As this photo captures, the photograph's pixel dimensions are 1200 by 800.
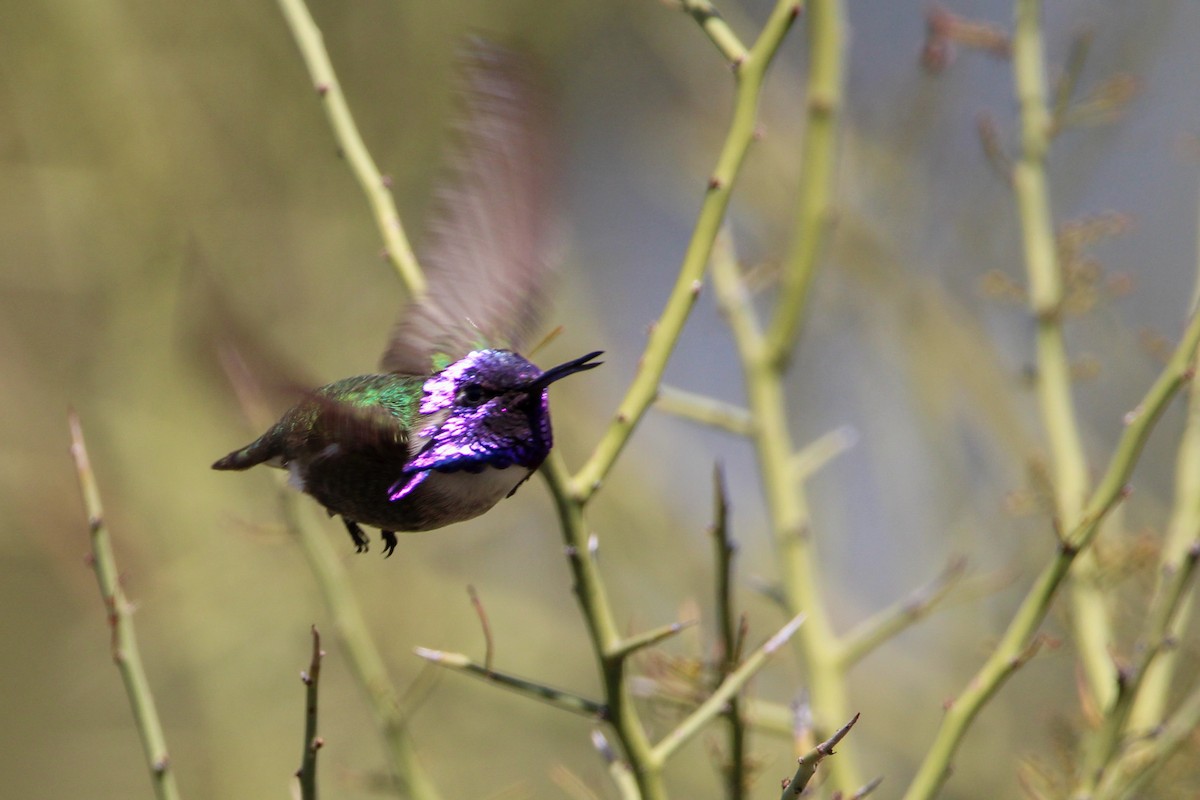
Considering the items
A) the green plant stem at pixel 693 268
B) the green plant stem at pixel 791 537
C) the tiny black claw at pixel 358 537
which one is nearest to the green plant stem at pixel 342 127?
the green plant stem at pixel 693 268

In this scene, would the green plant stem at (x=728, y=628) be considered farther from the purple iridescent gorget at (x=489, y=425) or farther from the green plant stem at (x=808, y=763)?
the green plant stem at (x=808, y=763)

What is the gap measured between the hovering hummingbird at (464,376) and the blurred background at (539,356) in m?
1.88

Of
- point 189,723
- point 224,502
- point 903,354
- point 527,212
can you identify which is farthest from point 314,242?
point 527,212

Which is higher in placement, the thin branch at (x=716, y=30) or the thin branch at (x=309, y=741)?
the thin branch at (x=716, y=30)

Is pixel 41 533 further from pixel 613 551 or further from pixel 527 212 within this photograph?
pixel 527 212

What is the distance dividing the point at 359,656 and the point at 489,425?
2.16 ft

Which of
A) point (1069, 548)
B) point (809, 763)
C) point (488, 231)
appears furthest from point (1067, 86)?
point (809, 763)

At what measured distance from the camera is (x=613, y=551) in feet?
14.4

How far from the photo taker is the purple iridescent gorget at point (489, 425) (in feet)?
4.79

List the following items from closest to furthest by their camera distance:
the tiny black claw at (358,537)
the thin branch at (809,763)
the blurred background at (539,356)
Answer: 1. the thin branch at (809,763)
2. the tiny black claw at (358,537)
3. the blurred background at (539,356)

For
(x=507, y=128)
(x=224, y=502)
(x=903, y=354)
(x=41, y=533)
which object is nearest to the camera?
(x=507, y=128)

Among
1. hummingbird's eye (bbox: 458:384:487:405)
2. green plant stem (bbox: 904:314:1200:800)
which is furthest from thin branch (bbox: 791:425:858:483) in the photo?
hummingbird's eye (bbox: 458:384:487:405)

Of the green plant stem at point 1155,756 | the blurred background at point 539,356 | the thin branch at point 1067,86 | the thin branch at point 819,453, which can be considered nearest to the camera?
the green plant stem at point 1155,756

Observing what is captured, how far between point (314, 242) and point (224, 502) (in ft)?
3.26
